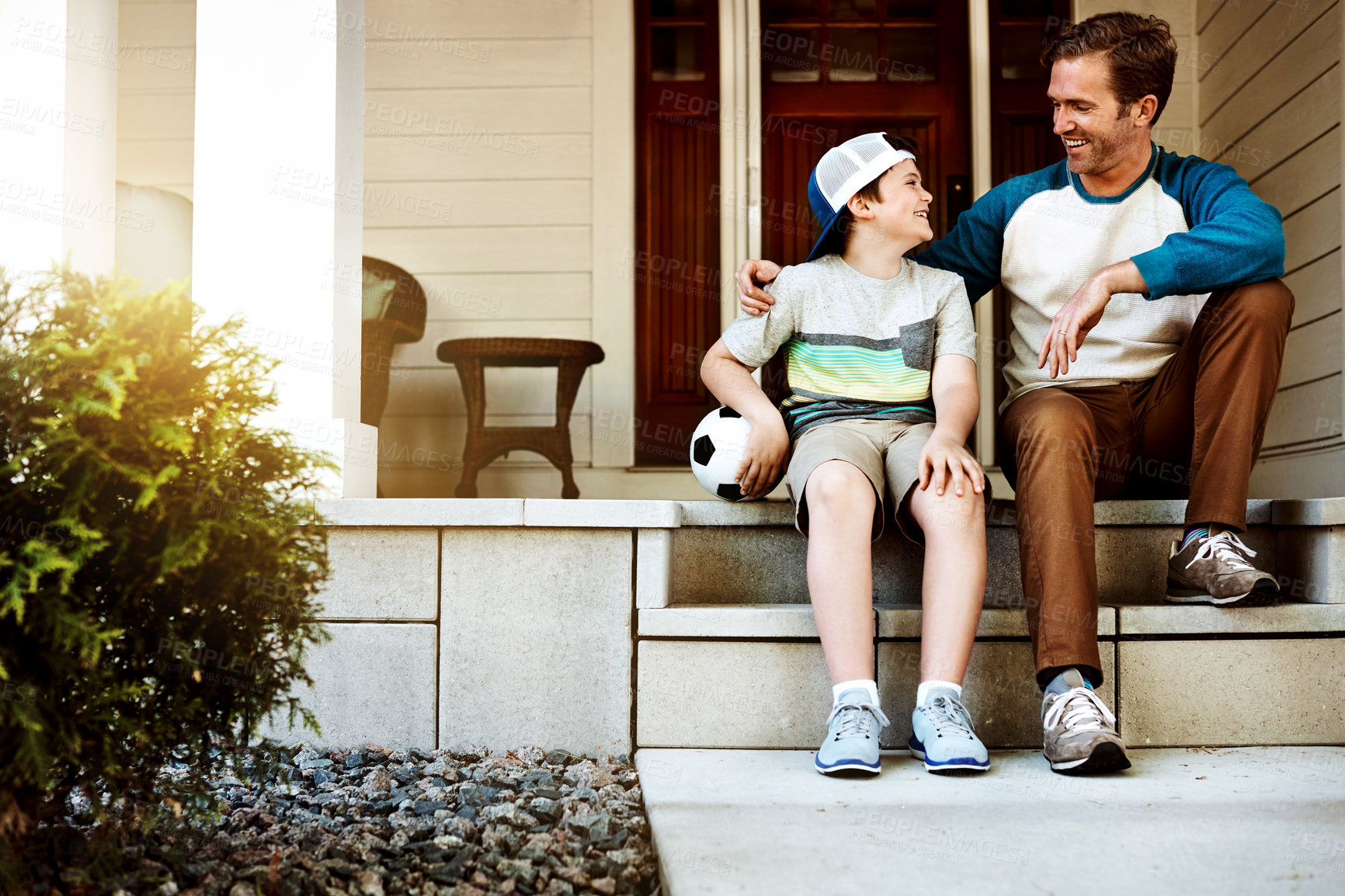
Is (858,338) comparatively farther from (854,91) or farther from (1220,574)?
(854,91)

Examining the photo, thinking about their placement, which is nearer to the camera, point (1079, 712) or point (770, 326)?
point (1079, 712)

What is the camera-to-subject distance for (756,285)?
1978 mm

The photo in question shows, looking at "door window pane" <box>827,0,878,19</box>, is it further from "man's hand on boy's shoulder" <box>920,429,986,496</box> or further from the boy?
"man's hand on boy's shoulder" <box>920,429,986,496</box>

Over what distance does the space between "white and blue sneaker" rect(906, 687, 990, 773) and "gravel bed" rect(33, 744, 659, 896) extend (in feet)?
1.46

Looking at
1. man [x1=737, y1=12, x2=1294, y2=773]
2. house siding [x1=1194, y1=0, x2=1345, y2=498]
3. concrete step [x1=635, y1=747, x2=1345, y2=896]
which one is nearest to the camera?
concrete step [x1=635, y1=747, x2=1345, y2=896]

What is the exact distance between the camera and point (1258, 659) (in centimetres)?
175

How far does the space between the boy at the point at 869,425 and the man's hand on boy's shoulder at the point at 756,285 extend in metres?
0.02

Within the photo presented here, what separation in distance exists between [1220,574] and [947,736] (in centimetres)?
57

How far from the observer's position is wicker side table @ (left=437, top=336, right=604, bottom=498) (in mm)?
3357

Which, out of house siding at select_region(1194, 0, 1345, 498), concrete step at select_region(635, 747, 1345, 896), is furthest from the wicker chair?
house siding at select_region(1194, 0, 1345, 498)

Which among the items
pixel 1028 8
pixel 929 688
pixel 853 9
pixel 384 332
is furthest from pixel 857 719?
pixel 1028 8

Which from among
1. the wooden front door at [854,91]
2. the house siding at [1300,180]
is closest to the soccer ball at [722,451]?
the house siding at [1300,180]

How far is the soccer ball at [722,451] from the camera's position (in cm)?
189

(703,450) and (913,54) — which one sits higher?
(913,54)
